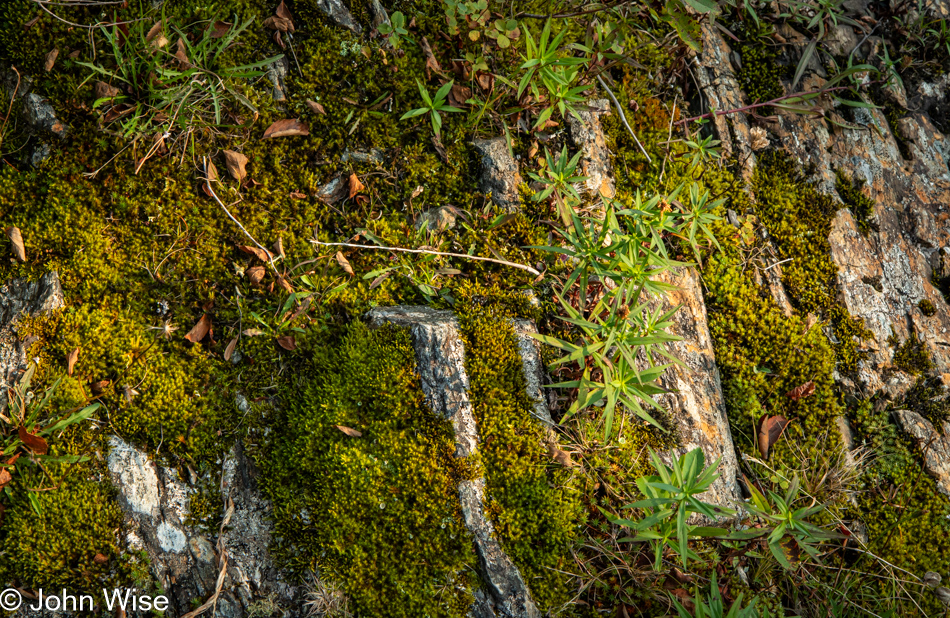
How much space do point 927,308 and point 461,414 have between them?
3.70 meters

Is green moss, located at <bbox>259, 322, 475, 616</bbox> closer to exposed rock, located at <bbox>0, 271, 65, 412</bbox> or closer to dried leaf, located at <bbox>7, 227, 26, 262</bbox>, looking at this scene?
exposed rock, located at <bbox>0, 271, 65, 412</bbox>

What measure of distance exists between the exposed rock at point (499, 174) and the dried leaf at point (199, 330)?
6.76 feet

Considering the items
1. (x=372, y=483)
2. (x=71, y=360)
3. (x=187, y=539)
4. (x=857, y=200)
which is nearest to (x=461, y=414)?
(x=372, y=483)

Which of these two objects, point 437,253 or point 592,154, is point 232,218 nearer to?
point 437,253

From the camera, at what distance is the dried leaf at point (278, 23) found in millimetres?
3439

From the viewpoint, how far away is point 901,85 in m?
4.26

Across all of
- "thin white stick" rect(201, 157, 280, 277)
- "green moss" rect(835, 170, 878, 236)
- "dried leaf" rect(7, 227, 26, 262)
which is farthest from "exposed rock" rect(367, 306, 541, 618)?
"green moss" rect(835, 170, 878, 236)

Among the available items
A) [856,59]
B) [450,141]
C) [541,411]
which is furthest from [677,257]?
[856,59]

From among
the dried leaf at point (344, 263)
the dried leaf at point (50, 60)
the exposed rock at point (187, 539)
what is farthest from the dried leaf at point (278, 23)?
the exposed rock at point (187, 539)

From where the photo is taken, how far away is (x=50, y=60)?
10.4ft

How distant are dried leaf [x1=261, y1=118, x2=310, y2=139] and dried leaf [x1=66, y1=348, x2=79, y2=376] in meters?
1.82

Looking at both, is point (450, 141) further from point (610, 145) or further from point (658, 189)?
point (658, 189)

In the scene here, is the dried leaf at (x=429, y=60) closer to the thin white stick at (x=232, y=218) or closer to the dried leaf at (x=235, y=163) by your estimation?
the dried leaf at (x=235, y=163)

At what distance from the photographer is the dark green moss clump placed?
364 cm
